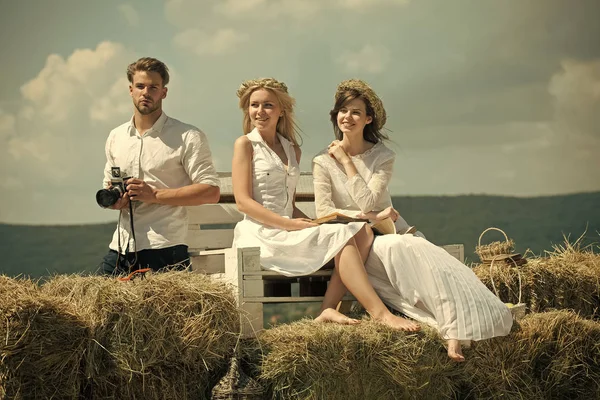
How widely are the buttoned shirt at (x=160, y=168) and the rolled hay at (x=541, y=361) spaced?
171cm

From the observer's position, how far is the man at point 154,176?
4.59m

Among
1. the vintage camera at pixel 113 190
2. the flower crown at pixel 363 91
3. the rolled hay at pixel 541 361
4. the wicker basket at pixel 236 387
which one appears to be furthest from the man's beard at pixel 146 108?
the rolled hay at pixel 541 361

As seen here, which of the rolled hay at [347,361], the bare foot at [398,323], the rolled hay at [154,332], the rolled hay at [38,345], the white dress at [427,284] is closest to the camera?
the rolled hay at [38,345]

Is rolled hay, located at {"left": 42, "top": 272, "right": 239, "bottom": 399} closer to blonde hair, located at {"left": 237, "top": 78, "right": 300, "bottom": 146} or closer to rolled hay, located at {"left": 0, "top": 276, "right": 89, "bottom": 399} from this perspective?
rolled hay, located at {"left": 0, "top": 276, "right": 89, "bottom": 399}

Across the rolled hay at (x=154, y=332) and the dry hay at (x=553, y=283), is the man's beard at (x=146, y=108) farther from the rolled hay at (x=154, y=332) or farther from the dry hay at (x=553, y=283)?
the dry hay at (x=553, y=283)

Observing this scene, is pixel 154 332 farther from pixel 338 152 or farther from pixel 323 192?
pixel 338 152

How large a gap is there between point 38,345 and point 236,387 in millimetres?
860

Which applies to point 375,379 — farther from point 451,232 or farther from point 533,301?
point 451,232

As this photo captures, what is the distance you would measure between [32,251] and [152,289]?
929cm

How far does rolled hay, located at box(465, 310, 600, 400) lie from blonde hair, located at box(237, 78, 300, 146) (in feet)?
5.32

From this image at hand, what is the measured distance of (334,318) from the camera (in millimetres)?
4234

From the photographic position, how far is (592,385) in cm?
479

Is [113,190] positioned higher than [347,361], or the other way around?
[113,190]

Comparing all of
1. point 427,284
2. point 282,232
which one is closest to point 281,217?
point 282,232
